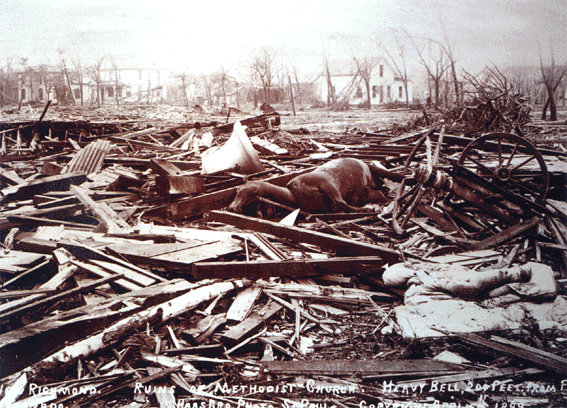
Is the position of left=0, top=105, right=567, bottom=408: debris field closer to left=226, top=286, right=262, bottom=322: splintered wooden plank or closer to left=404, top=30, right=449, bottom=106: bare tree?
left=226, top=286, right=262, bottom=322: splintered wooden plank

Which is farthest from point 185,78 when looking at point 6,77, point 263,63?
point 6,77

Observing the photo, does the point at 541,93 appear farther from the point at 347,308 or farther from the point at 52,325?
the point at 52,325

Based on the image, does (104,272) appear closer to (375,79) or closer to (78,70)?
(78,70)

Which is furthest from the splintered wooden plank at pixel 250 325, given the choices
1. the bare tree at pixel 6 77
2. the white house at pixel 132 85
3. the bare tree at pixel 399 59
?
the white house at pixel 132 85

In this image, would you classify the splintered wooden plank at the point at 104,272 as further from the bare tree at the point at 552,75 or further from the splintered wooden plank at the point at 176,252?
the bare tree at the point at 552,75

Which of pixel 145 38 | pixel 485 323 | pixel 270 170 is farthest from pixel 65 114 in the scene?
pixel 485 323

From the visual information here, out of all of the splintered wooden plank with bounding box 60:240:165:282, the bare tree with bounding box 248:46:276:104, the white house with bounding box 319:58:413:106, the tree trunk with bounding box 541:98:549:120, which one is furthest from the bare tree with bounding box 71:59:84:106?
the tree trunk with bounding box 541:98:549:120
